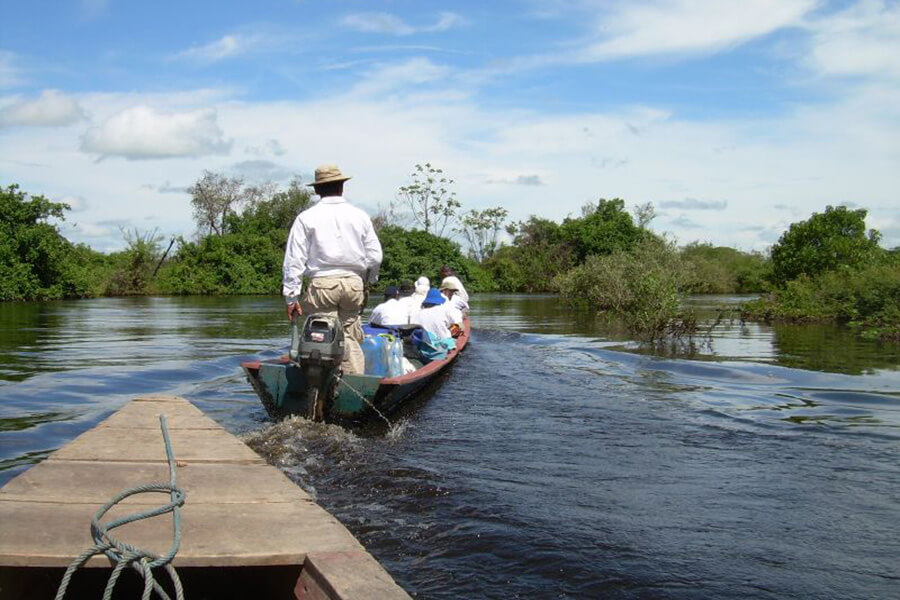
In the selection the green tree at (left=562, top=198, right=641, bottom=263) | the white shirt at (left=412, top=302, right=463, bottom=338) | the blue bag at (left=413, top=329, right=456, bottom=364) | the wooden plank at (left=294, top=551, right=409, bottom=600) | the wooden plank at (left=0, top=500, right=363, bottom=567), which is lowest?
the wooden plank at (left=294, top=551, right=409, bottom=600)

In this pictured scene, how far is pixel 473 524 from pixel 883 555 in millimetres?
2006

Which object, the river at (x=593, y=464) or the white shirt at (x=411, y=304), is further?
the white shirt at (x=411, y=304)

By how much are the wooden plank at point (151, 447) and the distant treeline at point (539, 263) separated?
11778 mm

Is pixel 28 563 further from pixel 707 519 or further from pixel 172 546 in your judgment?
pixel 707 519

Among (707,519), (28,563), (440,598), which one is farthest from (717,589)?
(28,563)

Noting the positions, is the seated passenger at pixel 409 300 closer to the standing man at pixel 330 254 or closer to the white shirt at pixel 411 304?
the white shirt at pixel 411 304

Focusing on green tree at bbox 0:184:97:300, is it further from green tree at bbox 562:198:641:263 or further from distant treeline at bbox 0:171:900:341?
green tree at bbox 562:198:641:263

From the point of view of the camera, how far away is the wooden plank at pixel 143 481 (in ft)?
10.6

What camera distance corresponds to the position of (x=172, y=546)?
→ 2529 mm

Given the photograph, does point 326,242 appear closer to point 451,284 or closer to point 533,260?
point 451,284

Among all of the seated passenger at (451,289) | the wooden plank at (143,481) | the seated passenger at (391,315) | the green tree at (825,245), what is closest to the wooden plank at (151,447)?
the wooden plank at (143,481)

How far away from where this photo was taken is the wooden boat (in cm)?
633

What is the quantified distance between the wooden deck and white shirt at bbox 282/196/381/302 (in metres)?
2.19

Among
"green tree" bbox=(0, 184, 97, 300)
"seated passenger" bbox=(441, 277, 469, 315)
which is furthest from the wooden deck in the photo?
"green tree" bbox=(0, 184, 97, 300)
